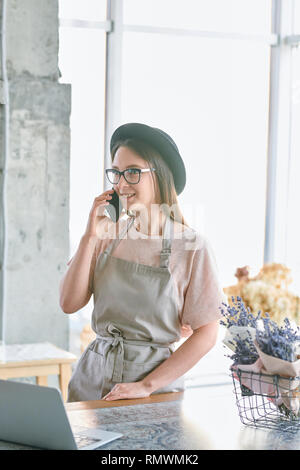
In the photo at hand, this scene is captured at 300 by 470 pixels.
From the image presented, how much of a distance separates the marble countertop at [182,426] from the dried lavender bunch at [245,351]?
0.16 meters

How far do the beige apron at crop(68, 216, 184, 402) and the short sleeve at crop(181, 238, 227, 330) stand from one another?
5cm

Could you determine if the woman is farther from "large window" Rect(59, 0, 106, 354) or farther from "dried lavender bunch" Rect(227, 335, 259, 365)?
"large window" Rect(59, 0, 106, 354)

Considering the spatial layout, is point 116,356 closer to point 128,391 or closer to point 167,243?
point 128,391

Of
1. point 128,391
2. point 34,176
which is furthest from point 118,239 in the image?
point 34,176

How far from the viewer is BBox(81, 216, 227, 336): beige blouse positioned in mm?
2064

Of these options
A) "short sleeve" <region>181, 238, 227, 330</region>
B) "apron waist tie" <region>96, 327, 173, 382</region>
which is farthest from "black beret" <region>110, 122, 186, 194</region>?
"apron waist tie" <region>96, 327, 173, 382</region>

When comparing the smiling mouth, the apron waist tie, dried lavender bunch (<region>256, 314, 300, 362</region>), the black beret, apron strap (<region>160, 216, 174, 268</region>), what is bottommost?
the apron waist tie

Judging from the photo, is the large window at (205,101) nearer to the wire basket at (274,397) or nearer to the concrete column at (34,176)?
the concrete column at (34,176)

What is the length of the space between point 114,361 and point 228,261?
123 inches

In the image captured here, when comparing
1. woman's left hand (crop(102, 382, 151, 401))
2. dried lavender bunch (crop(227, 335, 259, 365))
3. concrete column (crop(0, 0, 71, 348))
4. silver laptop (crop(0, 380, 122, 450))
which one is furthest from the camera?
concrete column (crop(0, 0, 71, 348))

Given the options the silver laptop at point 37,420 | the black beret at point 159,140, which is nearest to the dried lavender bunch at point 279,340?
the silver laptop at point 37,420

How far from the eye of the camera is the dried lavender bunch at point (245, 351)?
1567 mm

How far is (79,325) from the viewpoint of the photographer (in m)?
4.34
